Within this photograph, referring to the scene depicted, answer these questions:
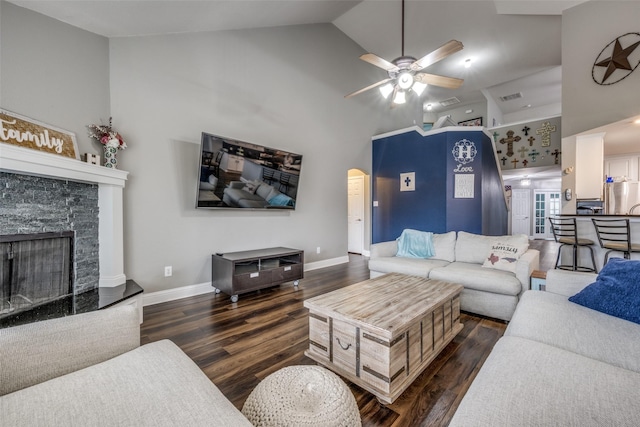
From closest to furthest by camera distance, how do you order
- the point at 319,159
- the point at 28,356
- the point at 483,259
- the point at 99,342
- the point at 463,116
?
the point at 28,356, the point at 99,342, the point at 483,259, the point at 319,159, the point at 463,116

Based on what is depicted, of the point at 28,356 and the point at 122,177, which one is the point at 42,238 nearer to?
the point at 122,177

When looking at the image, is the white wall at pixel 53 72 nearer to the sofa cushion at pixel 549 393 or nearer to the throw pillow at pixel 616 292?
the sofa cushion at pixel 549 393

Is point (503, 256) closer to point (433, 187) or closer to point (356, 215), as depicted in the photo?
point (433, 187)

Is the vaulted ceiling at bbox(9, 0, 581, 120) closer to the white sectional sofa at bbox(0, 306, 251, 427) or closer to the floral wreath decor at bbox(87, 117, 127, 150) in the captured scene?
the floral wreath decor at bbox(87, 117, 127, 150)

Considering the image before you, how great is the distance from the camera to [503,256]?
9.11 feet

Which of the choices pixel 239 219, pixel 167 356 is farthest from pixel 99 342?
pixel 239 219

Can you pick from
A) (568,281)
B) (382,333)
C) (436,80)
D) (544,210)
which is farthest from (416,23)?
(544,210)

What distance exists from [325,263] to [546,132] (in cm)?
630

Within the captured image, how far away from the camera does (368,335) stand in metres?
1.53

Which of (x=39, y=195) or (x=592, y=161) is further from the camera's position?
(x=592, y=161)

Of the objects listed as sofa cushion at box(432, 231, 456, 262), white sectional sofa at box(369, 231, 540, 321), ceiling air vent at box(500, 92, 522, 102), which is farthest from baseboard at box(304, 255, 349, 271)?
ceiling air vent at box(500, 92, 522, 102)

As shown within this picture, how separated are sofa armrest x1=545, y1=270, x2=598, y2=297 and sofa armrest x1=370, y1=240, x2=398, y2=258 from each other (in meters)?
1.80

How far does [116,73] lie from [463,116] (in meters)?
8.89

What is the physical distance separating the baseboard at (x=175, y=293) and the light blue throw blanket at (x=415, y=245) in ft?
8.39
